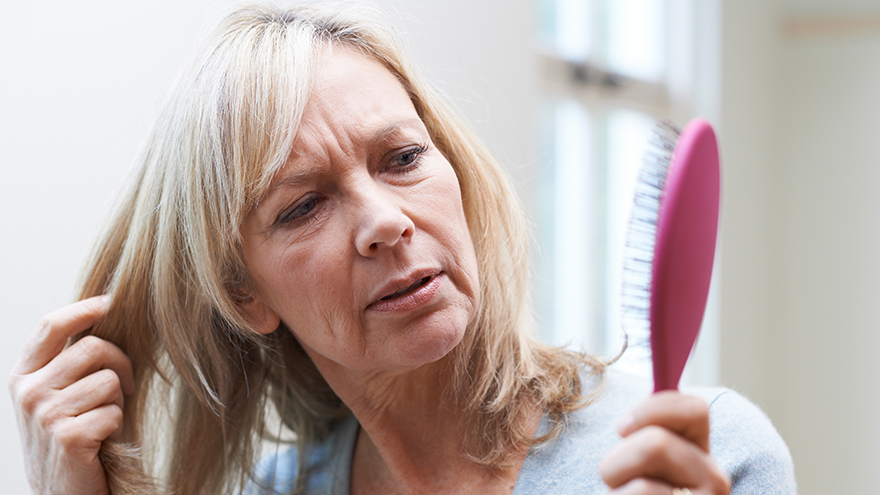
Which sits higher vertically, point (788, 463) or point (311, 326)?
point (311, 326)

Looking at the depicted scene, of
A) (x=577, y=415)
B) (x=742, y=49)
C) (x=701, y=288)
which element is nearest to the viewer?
(x=701, y=288)

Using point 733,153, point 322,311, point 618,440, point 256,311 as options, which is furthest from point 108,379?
point 733,153

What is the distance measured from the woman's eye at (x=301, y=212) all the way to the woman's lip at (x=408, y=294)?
13 centimetres

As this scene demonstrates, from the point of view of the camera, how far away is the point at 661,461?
519mm

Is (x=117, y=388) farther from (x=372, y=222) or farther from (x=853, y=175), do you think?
(x=853, y=175)

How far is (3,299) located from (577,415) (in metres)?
0.85

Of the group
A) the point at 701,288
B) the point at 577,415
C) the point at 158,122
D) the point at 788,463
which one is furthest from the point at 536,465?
the point at 158,122

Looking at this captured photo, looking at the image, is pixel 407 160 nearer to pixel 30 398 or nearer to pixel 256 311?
pixel 256 311

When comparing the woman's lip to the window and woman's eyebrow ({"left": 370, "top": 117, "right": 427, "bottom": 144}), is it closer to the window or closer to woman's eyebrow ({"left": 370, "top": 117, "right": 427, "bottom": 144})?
woman's eyebrow ({"left": 370, "top": 117, "right": 427, "bottom": 144})

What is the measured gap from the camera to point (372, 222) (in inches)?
32.2

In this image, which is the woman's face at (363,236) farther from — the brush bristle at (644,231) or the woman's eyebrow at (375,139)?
the brush bristle at (644,231)

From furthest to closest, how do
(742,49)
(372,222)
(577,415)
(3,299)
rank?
(742,49) → (3,299) → (577,415) → (372,222)

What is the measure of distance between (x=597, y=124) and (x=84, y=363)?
215 cm

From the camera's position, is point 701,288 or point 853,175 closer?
point 701,288
